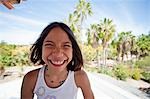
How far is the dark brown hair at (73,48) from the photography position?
75 centimetres

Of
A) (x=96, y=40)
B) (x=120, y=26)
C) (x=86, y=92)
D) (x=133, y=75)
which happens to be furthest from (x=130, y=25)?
(x=86, y=92)

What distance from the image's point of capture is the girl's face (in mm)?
697

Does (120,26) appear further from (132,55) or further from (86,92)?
(86,92)

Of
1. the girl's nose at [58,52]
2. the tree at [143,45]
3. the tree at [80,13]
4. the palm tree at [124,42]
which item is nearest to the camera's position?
the girl's nose at [58,52]

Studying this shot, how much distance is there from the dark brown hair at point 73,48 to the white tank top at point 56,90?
70mm

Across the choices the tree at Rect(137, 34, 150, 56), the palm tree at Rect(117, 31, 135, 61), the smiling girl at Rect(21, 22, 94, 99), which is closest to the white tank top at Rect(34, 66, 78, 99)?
the smiling girl at Rect(21, 22, 94, 99)

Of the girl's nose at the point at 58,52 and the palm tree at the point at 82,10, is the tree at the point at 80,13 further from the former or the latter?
the girl's nose at the point at 58,52

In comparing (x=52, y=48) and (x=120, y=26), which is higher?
(x=120, y=26)

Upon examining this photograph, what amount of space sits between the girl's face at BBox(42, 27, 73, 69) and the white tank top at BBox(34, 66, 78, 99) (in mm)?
69

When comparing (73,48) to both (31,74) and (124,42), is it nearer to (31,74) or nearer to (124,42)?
(31,74)

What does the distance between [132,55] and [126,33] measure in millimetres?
2524

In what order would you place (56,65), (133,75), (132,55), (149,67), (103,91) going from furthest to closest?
(132,55), (149,67), (133,75), (103,91), (56,65)

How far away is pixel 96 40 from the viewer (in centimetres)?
1576

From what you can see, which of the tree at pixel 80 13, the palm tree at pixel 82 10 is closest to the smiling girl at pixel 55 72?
the tree at pixel 80 13
